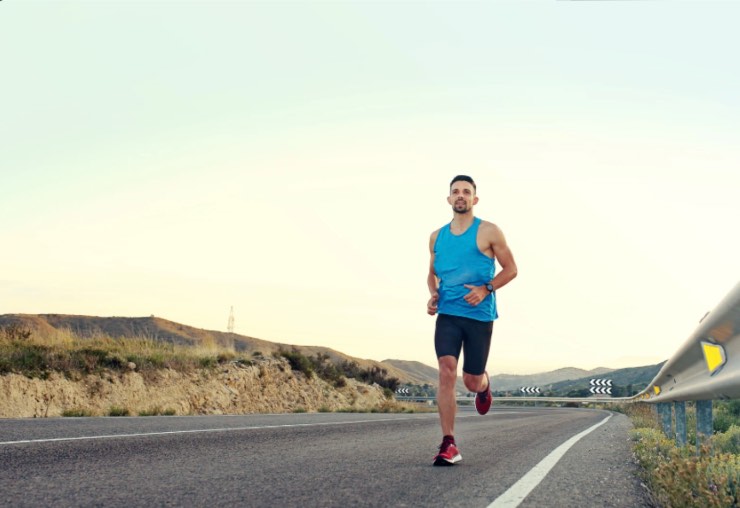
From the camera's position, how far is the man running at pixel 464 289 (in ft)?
20.6

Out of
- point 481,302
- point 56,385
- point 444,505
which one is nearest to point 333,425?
point 481,302

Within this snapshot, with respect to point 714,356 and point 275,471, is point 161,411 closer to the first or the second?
point 275,471

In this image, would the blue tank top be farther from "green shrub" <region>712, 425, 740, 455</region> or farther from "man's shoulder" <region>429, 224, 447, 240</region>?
"green shrub" <region>712, 425, 740, 455</region>

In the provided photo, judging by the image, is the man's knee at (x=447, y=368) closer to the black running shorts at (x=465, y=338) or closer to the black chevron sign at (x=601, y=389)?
the black running shorts at (x=465, y=338)

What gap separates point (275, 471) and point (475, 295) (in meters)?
2.31

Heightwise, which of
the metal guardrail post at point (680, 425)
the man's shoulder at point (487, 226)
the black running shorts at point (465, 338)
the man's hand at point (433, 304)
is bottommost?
the metal guardrail post at point (680, 425)

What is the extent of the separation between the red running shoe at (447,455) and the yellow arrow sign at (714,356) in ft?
7.32

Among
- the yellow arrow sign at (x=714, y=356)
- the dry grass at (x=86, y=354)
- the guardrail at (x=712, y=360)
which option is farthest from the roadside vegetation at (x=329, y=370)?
the yellow arrow sign at (x=714, y=356)

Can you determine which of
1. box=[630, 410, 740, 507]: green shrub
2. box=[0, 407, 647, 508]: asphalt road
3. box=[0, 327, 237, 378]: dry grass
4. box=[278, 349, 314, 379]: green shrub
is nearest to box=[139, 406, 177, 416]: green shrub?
box=[0, 327, 237, 378]: dry grass

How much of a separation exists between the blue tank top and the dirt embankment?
9.97 metres

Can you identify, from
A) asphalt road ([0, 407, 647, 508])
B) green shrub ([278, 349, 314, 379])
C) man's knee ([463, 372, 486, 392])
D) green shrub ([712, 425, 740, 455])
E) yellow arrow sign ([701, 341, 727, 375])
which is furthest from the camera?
green shrub ([278, 349, 314, 379])

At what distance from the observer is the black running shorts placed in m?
6.30

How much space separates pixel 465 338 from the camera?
6.43 meters

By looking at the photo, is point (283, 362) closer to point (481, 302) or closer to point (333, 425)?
point (333, 425)
